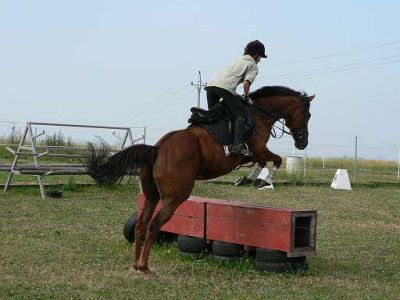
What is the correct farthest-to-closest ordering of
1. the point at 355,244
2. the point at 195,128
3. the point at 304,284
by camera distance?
the point at 355,244 → the point at 195,128 → the point at 304,284

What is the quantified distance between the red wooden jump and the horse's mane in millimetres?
1536

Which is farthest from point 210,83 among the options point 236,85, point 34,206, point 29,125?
point 29,125

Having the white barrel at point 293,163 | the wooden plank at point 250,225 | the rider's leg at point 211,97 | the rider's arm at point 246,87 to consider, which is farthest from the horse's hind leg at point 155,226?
the white barrel at point 293,163

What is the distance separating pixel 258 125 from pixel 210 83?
0.86 metres

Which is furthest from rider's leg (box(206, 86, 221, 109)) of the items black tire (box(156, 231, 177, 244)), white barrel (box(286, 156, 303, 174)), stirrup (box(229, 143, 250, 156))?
white barrel (box(286, 156, 303, 174))

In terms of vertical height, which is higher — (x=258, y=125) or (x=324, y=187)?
(x=258, y=125)

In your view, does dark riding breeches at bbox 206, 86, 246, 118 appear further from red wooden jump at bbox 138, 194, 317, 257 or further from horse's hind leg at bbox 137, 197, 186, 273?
horse's hind leg at bbox 137, 197, 186, 273

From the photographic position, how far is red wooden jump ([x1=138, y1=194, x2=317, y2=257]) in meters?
7.60

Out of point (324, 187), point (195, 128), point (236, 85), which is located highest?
point (236, 85)

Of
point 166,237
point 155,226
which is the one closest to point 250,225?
point 155,226

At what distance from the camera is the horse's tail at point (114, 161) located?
760 centimetres

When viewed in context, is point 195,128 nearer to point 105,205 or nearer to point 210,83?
point 210,83

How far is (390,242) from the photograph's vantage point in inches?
426

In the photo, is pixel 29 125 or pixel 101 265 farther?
pixel 29 125
